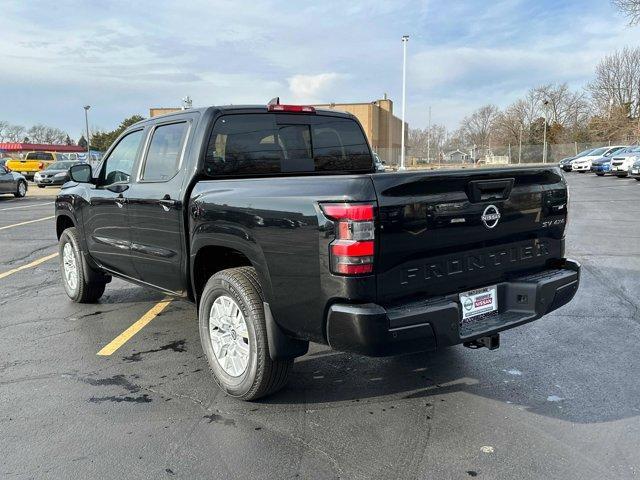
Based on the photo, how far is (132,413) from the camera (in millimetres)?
3545

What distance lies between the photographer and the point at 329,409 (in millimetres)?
3572

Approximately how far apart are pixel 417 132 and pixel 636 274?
115 meters

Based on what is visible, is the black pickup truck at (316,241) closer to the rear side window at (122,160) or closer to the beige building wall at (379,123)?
the rear side window at (122,160)

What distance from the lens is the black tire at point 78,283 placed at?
5957mm

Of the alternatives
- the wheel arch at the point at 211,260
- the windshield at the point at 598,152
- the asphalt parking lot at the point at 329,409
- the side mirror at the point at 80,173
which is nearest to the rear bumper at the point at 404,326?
the asphalt parking lot at the point at 329,409

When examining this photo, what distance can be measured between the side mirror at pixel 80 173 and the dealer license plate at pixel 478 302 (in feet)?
13.1

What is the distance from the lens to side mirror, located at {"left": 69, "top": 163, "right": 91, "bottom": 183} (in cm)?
539

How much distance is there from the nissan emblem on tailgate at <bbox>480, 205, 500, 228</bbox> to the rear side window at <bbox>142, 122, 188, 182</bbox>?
2.36 m

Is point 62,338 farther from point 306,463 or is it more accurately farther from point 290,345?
point 306,463

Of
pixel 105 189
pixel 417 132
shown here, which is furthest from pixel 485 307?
pixel 417 132

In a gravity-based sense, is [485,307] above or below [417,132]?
below

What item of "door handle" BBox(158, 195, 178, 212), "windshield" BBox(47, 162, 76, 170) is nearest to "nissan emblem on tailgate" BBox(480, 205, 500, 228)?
"door handle" BBox(158, 195, 178, 212)

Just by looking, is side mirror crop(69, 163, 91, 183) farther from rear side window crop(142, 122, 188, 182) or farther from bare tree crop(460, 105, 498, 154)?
bare tree crop(460, 105, 498, 154)

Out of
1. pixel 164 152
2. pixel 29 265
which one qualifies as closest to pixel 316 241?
pixel 164 152
